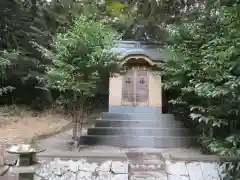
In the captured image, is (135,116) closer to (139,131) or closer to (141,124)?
(141,124)

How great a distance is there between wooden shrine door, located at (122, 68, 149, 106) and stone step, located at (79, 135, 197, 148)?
1880 mm

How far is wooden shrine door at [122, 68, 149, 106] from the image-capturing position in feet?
30.0

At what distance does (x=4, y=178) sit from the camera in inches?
202

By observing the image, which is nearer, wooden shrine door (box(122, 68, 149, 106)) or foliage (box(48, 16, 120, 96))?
foliage (box(48, 16, 120, 96))

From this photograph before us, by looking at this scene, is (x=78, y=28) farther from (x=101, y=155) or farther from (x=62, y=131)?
(x=62, y=131)

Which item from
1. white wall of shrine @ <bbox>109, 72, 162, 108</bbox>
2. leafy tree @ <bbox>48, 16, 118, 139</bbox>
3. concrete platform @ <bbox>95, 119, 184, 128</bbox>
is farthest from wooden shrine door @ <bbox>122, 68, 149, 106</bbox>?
leafy tree @ <bbox>48, 16, 118, 139</bbox>

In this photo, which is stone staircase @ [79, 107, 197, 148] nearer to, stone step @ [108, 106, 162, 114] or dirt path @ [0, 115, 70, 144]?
stone step @ [108, 106, 162, 114]

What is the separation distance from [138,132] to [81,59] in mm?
Result: 2766

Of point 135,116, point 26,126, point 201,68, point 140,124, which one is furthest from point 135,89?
point 26,126

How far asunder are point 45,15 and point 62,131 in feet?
15.7

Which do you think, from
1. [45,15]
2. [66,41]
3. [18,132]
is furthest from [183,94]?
[45,15]

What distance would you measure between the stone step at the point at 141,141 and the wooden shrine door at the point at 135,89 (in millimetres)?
1880

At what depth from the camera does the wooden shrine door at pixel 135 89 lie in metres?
9.13

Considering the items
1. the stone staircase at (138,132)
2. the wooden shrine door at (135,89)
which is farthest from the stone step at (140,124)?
the wooden shrine door at (135,89)
